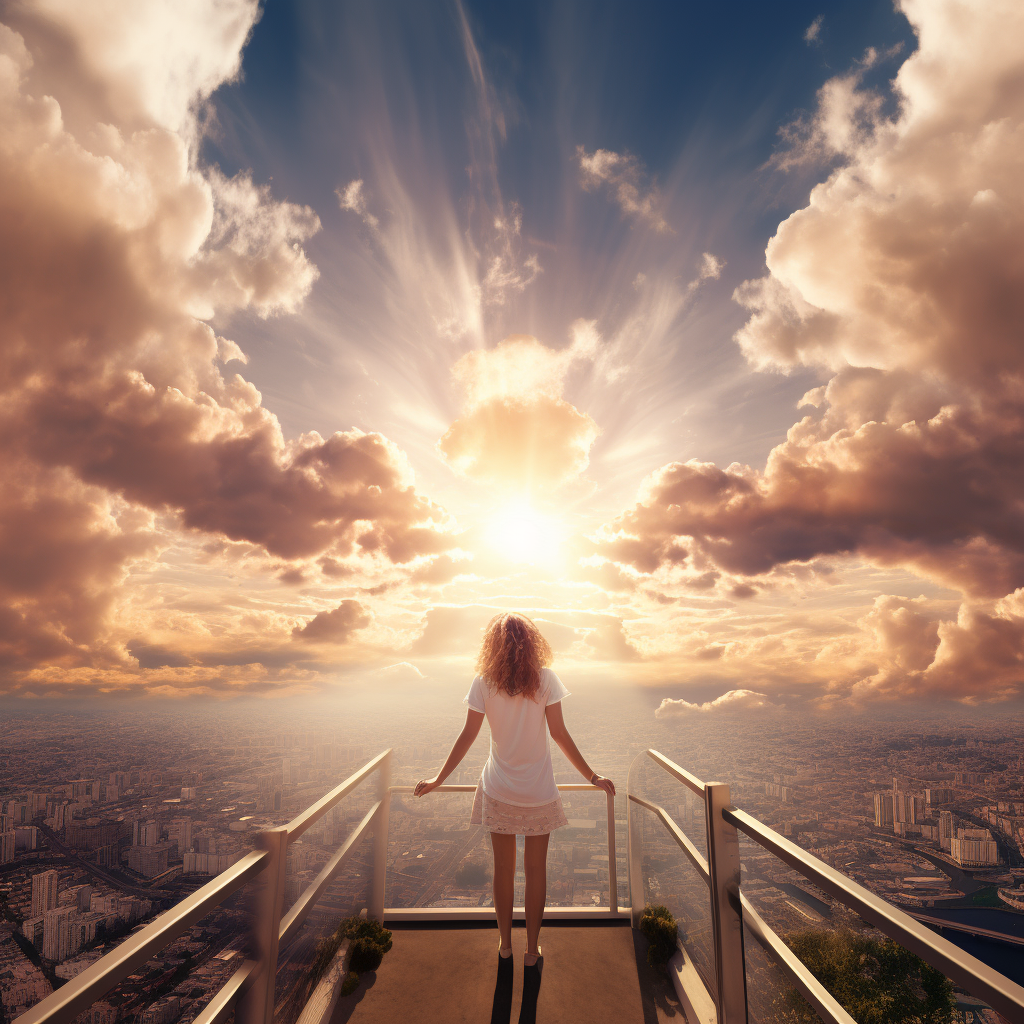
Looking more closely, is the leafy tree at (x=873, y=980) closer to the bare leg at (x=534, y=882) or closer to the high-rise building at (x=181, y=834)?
the bare leg at (x=534, y=882)

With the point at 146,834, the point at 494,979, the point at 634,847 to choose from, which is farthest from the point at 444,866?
the point at 146,834

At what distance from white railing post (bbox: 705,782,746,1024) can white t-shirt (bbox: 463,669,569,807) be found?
0.89 meters

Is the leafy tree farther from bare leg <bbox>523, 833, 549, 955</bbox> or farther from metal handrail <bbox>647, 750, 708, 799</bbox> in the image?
bare leg <bbox>523, 833, 549, 955</bbox>

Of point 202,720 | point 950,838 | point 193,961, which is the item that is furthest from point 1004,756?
point 202,720

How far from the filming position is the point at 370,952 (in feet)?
9.52

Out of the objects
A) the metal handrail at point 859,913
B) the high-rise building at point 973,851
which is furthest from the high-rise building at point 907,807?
the metal handrail at point 859,913

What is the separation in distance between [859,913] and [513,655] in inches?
70.2

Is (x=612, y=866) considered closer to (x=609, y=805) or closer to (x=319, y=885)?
(x=609, y=805)

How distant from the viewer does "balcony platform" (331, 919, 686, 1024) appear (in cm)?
254

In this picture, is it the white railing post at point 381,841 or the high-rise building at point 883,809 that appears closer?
the white railing post at point 381,841

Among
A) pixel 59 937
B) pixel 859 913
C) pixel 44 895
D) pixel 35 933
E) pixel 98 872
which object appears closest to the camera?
pixel 859 913

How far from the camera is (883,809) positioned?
15156 mm

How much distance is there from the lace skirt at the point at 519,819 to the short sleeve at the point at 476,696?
19.8 inches

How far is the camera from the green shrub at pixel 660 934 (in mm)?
2885
